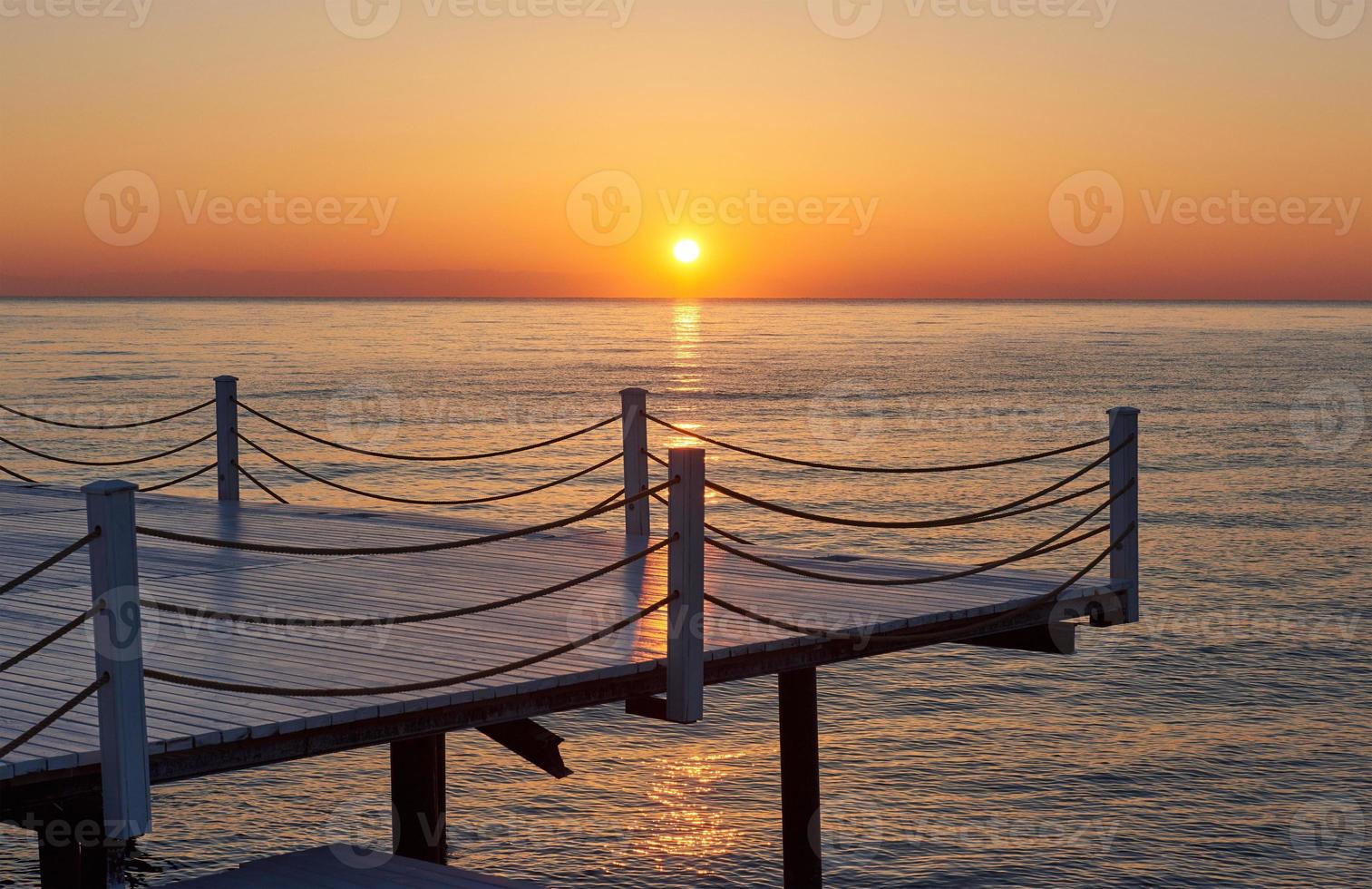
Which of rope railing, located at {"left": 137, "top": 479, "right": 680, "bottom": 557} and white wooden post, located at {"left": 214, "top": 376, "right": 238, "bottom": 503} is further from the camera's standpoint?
white wooden post, located at {"left": 214, "top": 376, "right": 238, "bottom": 503}

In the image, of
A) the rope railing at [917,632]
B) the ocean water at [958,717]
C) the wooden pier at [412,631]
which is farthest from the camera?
the ocean water at [958,717]

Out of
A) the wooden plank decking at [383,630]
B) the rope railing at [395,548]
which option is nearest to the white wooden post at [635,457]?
the wooden plank decking at [383,630]

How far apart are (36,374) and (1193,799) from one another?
8193 cm

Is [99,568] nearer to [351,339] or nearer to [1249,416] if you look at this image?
[1249,416]

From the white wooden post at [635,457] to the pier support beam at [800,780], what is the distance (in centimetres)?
209

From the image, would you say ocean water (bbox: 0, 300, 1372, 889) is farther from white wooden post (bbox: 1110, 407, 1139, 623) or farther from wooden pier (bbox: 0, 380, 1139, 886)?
white wooden post (bbox: 1110, 407, 1139, 623)

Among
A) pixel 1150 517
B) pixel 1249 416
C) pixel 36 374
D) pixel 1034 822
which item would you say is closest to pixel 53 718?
pixel 1034 822

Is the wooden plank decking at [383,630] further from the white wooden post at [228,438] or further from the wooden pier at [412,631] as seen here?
the white wooden post at [228,438]

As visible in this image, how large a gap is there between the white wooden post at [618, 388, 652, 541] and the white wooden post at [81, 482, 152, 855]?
6992mm

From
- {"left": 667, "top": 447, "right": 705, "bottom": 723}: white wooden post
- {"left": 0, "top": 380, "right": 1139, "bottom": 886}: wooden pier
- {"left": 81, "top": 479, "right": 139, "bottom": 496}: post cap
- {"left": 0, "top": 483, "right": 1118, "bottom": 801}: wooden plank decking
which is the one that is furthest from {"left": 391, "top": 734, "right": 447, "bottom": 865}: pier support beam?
{"left": 81, "top": 479, "right": 139, "bottom": 496}: post cap

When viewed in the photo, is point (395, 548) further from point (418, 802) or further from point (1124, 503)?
point (1124, 503)

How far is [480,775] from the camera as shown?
61.5 feet

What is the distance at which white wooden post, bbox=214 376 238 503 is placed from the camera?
54.2 feet

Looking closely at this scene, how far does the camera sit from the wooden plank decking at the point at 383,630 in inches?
303
